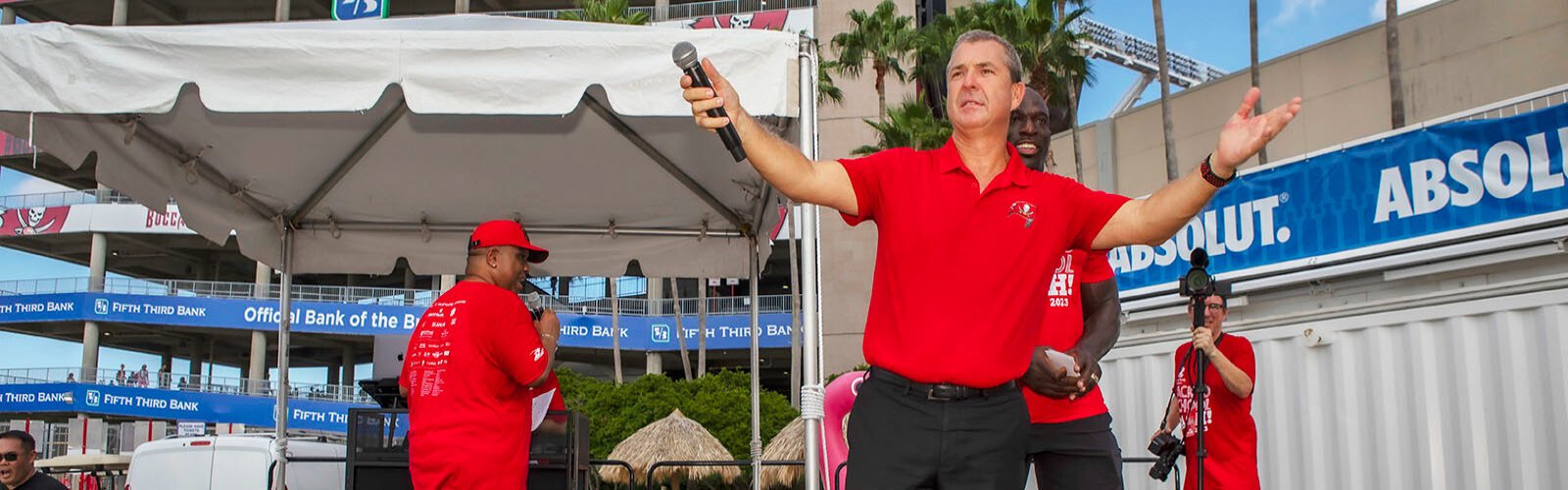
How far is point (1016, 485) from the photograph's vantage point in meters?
2.37

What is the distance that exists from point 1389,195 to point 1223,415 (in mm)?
2167

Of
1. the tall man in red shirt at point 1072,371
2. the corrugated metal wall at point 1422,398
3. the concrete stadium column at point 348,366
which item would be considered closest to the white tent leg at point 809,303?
the tall man in red shirt at point 1072,371

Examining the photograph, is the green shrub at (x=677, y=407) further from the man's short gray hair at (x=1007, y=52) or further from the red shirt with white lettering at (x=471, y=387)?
the man's short gray hair at (x=1007, y=52)

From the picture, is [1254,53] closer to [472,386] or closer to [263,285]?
[472,386]

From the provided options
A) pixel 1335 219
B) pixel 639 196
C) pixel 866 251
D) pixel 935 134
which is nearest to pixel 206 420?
pixel 866 251

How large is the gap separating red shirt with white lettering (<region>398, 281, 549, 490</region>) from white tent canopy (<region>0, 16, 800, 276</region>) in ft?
2.57

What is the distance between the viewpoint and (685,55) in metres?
2.29

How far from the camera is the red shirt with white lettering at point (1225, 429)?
202 inches

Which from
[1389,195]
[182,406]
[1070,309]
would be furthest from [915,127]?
[182,406]

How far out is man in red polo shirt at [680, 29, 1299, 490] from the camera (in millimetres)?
2295

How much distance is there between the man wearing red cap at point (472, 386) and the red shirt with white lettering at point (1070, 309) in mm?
1848

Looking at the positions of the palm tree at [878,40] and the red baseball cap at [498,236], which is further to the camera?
the palm tree at [878,40]

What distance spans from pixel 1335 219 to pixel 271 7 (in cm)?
4995

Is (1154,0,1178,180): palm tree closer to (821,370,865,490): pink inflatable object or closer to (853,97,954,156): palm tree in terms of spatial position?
(853,97,954,156): palm tree
